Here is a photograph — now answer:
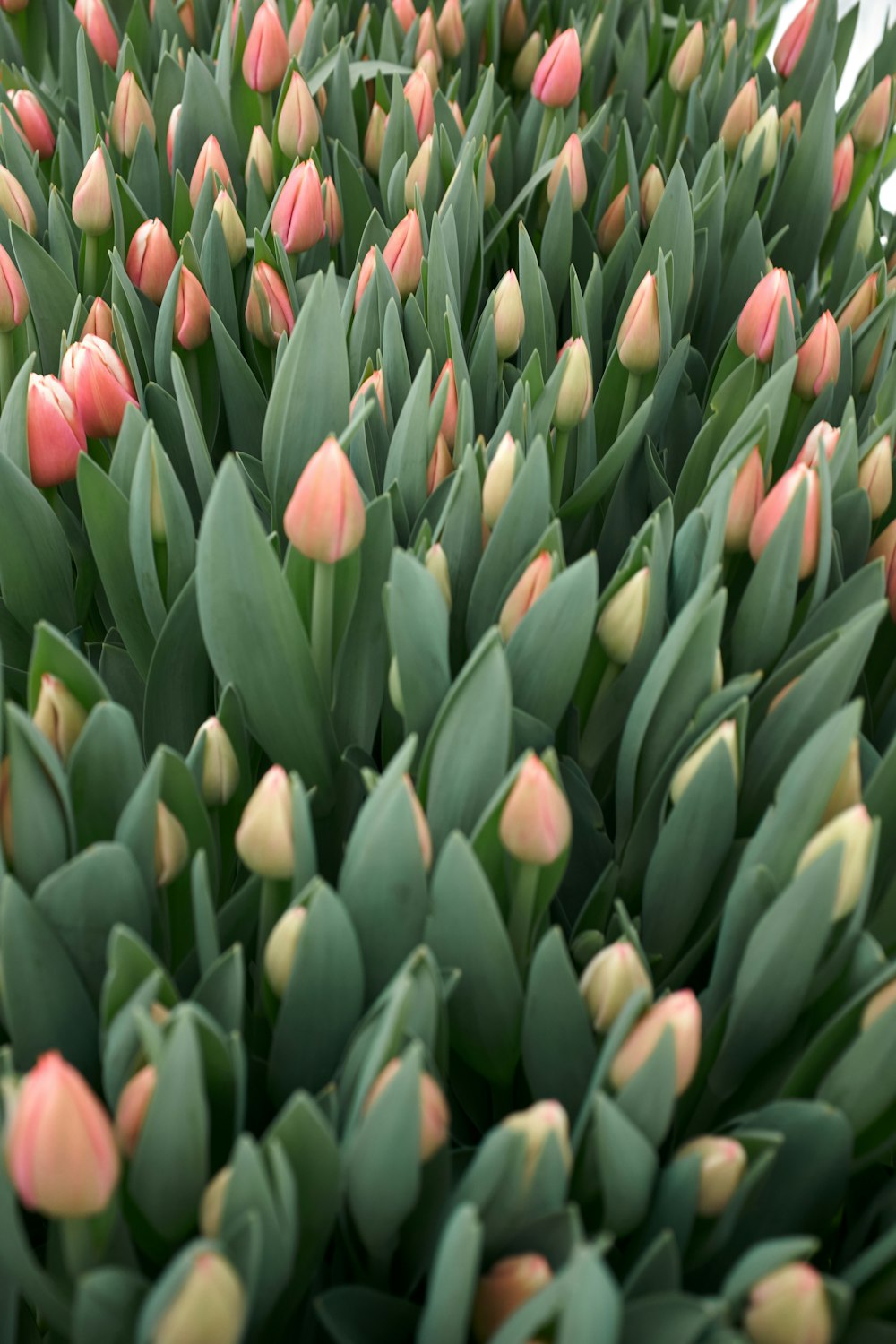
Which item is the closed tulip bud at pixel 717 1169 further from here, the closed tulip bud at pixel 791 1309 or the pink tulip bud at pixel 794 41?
the pink tulip bud at pixel 794 41

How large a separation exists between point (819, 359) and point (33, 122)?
0.63 meters

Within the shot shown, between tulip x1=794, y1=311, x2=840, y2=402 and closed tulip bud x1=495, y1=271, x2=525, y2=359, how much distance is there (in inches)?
6.6

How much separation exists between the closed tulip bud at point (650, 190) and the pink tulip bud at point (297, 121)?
0.83ft

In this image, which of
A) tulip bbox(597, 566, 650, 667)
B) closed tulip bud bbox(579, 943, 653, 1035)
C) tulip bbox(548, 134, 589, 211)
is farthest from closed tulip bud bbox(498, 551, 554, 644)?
tulip bbox(548, 134, 589, 211)

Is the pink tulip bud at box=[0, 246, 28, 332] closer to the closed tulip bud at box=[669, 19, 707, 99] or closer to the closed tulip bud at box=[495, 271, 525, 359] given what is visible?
the closed tulip bud at box=[495, 271, 525, 359]

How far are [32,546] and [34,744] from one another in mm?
202

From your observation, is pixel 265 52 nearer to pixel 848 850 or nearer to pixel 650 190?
pixel 650 190

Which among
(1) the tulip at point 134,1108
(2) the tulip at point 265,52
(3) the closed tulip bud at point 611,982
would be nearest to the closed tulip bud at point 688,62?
(2) the tulip at point 265,52

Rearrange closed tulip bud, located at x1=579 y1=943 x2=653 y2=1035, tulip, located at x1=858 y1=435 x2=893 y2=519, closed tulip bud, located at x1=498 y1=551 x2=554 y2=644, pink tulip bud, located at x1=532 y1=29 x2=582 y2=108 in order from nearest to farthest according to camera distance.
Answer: closed tulip bud, located at x1=579 y1=943 x2=653 y2=1035 < closed tulip bud, located at x1=498 y1=551 x2=554 y2=644 < tulip, located at x1=858 y1=435 x2=893 y2=519 < pink tulip bud, located at x1=532 y1=29 x2=582 y2=108

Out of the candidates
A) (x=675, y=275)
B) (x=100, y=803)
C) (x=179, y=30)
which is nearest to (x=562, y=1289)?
(x=100, y=803)

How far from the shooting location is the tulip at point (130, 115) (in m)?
0.93

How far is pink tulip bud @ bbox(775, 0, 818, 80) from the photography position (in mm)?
1146

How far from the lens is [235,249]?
2.67 ft

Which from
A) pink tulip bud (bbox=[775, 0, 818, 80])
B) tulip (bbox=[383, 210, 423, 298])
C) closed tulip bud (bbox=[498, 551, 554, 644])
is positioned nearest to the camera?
closed tulip bud (bbox=[498, 551, 554, 644])
